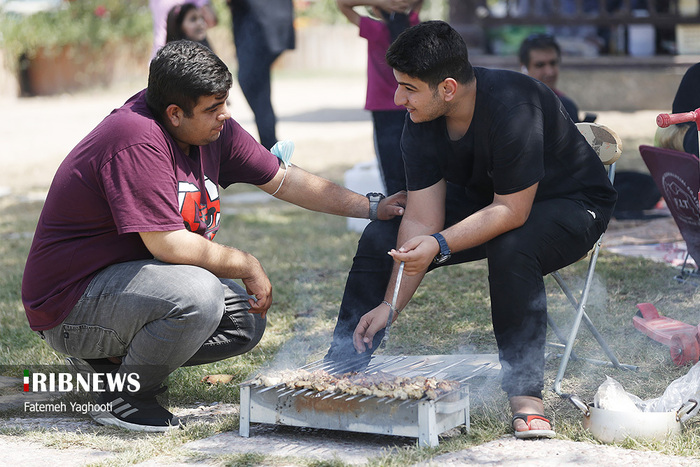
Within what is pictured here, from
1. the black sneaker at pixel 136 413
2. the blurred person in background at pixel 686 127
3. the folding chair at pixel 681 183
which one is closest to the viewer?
the black sneaker at pixel 136 413

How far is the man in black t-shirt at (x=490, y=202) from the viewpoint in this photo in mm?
2793

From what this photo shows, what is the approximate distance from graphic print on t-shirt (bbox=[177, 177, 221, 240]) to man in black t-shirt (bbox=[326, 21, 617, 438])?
561mm

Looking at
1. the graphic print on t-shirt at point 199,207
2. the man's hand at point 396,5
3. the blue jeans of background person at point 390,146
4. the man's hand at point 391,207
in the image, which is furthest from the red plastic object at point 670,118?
the man's hand at point 396,5

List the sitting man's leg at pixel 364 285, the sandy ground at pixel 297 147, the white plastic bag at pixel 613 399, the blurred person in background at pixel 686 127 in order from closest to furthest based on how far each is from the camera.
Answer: the sandy ground at pixel 297 147
the white plastic bag at pixel 613 399
the sitting man's leg at pixel 364 285
the blurred person in background at pixel 686 127

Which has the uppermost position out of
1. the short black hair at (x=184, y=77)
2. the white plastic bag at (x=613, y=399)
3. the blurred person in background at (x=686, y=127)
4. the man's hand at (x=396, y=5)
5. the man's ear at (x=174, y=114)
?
the man's hand at (x=396, y=5)

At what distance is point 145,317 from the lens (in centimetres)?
279

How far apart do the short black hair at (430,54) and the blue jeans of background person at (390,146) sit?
84.9 inches

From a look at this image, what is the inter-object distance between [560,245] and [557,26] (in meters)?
9.04

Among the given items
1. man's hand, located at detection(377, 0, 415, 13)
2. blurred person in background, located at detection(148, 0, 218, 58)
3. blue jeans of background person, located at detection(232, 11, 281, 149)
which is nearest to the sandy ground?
blurred person in background, located at detection(148, 0, 218, 58)

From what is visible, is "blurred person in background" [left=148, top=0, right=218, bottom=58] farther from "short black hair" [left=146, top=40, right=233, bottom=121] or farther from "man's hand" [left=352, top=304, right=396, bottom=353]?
"man's hand" [left=352, top=304, right=396, bottom=353]

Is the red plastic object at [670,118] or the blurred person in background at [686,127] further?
the blurred person in background at [686,127]

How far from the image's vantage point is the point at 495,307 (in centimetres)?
282

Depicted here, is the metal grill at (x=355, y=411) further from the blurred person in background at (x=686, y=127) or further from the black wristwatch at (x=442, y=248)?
the blurred person in background at (x=686, y=127)

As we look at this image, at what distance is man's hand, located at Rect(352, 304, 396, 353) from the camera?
3.00 m
